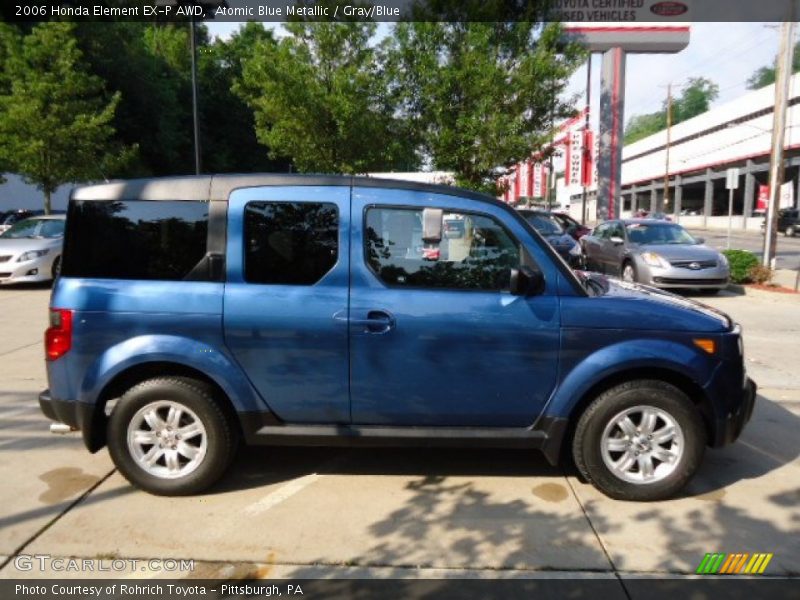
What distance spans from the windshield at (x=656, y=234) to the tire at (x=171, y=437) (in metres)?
11.0

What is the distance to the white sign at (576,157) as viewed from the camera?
78.4ft

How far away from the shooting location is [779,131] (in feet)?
46.4

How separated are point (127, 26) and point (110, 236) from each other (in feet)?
102

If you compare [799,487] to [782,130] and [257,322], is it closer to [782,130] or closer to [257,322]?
[257,322]

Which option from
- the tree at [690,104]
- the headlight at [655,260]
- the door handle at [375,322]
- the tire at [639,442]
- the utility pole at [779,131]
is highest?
the tree at [690,104]

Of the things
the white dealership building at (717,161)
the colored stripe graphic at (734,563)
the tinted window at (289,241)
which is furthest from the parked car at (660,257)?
the white dealership building at (717,161)

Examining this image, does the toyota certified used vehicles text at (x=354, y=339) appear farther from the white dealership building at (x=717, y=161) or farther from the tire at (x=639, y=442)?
the white dealership building at (x=717, y=161)

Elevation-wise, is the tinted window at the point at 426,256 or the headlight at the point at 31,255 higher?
the tinted window at the point at 426,256

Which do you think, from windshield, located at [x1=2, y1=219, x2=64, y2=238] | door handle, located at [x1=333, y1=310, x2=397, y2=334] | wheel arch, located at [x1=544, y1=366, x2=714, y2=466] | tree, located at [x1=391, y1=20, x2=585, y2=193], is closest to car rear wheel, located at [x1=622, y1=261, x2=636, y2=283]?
tree, located at [x1=391, y1=20, x2=585, y2=193]

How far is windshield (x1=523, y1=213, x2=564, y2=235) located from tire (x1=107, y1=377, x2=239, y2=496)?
11773mm

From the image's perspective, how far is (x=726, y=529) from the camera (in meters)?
3.36

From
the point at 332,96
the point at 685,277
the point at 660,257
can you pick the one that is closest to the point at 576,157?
the point at 332,96

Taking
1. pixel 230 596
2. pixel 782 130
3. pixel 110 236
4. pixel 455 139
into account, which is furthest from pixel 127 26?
pixel 230 596

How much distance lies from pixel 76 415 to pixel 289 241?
1677 millimetres
